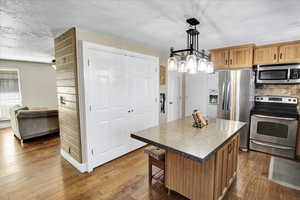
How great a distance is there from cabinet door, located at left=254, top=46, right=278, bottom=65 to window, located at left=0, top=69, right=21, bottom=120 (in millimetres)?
7388

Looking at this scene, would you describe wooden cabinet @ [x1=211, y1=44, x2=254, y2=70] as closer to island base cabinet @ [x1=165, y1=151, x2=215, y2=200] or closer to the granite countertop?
the granite countertop

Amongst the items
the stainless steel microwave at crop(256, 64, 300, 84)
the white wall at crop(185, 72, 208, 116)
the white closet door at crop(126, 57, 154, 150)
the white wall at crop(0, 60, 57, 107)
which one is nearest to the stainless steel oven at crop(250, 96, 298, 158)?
the stainless steel microwave at crop(256, 64, 300, 84)

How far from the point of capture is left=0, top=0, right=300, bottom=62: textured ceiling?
5.45ft

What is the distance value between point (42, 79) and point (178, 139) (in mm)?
6364

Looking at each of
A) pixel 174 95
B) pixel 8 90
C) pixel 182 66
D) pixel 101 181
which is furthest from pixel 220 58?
pixel 8 90

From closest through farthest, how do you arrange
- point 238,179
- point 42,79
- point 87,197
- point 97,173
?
point 87,197 → point 238,179 → point 97,173 → point 42,79

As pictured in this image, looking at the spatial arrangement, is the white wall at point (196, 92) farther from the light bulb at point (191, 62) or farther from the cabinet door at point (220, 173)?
the light bulb at point (191, 62)

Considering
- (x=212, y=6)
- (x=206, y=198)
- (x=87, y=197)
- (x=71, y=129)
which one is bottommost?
(x=87, y=197)

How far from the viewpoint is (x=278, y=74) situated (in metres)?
3.14

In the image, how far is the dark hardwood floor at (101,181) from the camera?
202 centimetres

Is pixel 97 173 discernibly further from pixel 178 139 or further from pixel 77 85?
pixel 178 139

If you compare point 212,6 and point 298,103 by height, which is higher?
point 212,6

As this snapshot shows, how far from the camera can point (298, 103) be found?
325 cm

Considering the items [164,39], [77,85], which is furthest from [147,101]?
[77,85]
